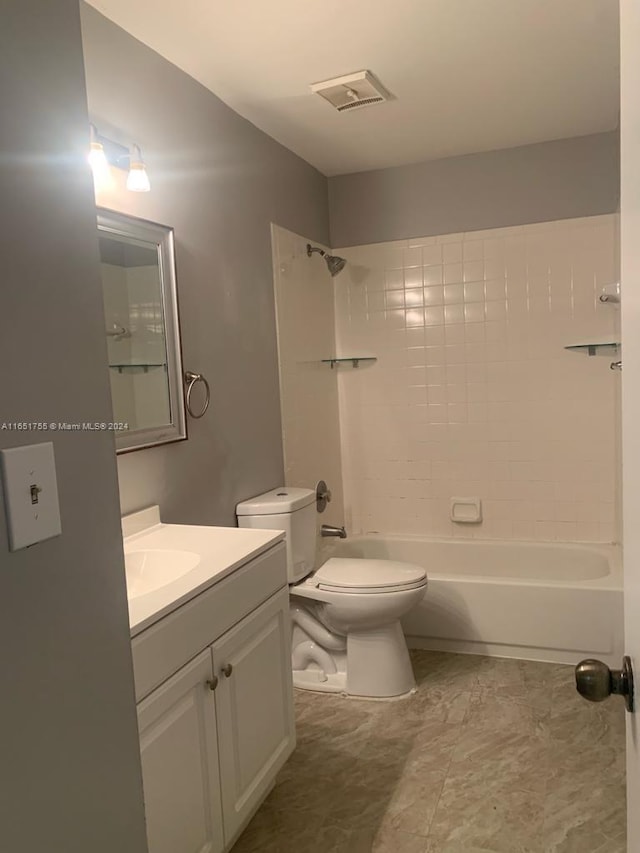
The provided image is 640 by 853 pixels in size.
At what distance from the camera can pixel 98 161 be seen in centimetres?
178

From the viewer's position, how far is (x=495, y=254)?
3.32 meters

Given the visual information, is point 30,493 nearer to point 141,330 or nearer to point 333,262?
point 141,330

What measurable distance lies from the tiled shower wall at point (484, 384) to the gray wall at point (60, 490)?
2808 mm

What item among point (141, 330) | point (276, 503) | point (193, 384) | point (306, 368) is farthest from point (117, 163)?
point (306, 368)

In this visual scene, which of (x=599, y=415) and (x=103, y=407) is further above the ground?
(x=103, y=407)

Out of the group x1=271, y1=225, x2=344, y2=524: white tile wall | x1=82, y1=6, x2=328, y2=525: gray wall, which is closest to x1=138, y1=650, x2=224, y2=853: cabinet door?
x1=82, y1=6, x2=328, y2=525: gray wall

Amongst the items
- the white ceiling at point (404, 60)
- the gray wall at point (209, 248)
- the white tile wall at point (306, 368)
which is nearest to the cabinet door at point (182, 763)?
the gray wall at point (209, 248)

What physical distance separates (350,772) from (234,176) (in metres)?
2.22

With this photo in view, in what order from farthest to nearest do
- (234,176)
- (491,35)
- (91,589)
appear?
(234,176)
(491,35)
(91,589)

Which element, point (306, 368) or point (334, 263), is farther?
point (334, 263)

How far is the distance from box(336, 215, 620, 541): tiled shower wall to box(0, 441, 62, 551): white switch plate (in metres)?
2.92

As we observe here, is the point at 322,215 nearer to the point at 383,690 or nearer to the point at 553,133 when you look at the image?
the point at 553,133

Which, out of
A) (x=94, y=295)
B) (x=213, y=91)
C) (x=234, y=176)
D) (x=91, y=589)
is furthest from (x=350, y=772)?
(x=213, y=91)

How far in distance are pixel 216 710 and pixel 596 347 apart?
98.0 inches
